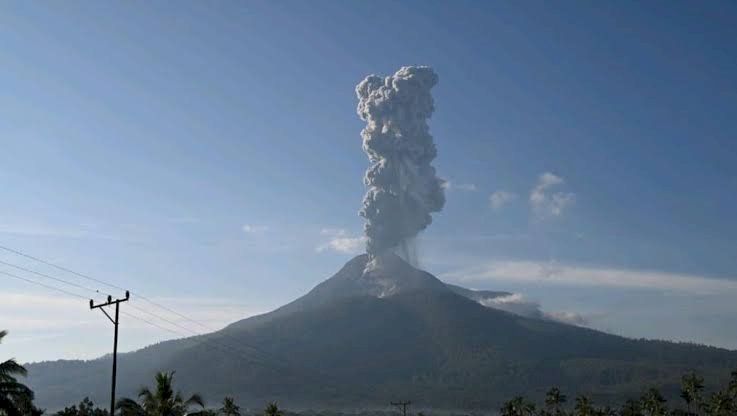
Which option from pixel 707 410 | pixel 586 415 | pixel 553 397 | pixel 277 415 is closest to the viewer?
pixel 277 415

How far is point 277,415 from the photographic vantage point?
9619cm

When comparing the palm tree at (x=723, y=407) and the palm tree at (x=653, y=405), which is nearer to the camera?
the palm tree at (x=723, y=407)

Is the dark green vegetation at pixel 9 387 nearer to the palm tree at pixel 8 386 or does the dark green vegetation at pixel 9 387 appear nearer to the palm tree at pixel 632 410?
the palm tree at pixel 8 386

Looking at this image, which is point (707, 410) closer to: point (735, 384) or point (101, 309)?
point (735, 384)

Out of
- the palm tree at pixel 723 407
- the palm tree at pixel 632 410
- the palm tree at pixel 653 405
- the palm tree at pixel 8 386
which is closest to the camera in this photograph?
the palm tree at pixel 8 386

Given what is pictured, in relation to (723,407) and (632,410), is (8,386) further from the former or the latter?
(632,410)

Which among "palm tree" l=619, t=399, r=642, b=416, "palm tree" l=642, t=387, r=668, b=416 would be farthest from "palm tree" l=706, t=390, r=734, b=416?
"palm tree" l=619, t=399, r=642, b=416

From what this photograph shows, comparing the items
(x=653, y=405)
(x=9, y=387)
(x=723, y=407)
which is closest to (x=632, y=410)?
(x=653, y=405)

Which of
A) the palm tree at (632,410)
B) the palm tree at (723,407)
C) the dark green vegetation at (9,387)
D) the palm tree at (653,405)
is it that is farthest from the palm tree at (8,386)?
the palm tree at (632,410)

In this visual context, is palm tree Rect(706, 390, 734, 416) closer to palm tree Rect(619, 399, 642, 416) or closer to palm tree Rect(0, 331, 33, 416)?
palm tree Rect(619, 399, 642, 416)

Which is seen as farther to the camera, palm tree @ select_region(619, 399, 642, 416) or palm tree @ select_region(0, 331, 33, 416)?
palm tree @ select_region(619, 399, 642, 416)

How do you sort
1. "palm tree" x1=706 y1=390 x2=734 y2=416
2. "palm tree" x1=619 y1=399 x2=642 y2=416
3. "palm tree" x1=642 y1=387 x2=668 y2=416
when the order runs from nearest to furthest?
"palm tree" x1=706 y1=390 x2=734 y2=416 → "palm tree" x1=642 y1=387 x2=668 y2=416 → "palm tree" x1=619 y1=399 x2=642 y2=416

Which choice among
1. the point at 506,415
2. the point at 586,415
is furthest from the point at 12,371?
the point at 506,415

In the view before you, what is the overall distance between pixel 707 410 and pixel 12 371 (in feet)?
368
